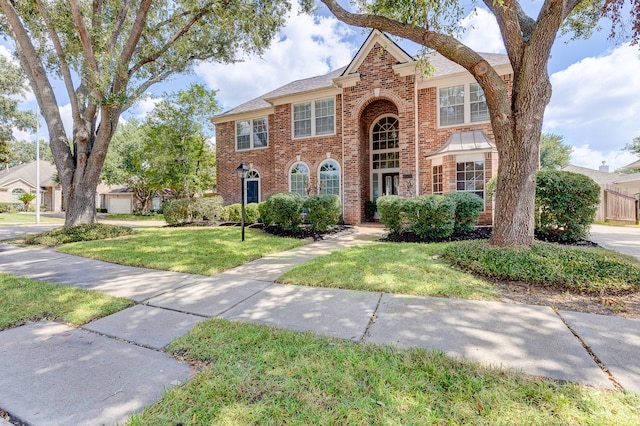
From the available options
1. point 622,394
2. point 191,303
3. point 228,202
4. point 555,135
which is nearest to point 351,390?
point 622,394

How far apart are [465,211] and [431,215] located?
46.8 inches

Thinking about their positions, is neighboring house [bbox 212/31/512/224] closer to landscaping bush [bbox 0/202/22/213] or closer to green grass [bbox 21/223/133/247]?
green grass [bbox 21/223/133/247]

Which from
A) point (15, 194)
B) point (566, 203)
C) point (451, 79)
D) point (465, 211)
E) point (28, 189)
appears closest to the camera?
point (566, 203)

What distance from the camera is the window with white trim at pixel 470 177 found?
404 inches

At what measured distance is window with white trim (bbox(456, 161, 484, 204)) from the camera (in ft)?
33.7

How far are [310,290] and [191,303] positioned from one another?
1575mm

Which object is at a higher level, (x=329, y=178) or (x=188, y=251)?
(x=329, y=178)

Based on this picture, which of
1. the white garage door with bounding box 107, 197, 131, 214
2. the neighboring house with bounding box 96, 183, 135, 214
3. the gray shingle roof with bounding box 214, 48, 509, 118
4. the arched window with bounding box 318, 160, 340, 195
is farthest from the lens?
the white garage door with bounding box 107, 197, 131, 214

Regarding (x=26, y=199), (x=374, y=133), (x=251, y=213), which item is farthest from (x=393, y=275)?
(x=26, y=199)

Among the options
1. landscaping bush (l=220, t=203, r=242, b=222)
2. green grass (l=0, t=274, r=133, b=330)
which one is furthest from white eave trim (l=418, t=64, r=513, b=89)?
green grass (l=0, t=274, r=133, b=330)

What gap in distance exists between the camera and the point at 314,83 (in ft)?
48.2

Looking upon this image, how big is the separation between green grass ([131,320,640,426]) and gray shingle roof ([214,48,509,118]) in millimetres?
11821

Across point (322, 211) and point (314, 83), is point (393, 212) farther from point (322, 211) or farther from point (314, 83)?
point (314, 83)

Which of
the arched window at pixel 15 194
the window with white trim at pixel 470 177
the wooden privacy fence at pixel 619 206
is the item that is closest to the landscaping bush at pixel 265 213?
the window with white trim at pixel 470 177
